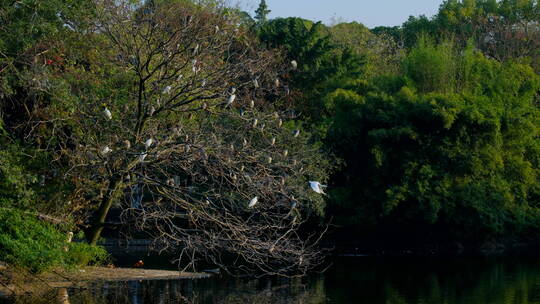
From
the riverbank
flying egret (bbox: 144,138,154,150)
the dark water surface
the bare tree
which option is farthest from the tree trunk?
flying egret (bbox: 144,138,154,150)

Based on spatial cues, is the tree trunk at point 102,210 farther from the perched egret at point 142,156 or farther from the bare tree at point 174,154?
the perched egret at point 142,156

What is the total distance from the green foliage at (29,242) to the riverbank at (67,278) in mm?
318

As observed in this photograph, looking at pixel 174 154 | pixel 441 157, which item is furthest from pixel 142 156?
pixel 441 157

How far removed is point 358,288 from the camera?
68.9 ft

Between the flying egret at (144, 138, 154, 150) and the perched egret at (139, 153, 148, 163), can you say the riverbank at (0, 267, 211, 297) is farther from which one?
the flying egret at (144, 138, 154, 150)

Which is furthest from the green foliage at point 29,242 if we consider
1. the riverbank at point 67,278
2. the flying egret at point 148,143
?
the flying egret at point 148,143

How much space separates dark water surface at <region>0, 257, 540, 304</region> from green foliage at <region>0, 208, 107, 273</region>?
2.49ft

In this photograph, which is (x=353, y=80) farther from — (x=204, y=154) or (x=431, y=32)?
(x=204, y=154)

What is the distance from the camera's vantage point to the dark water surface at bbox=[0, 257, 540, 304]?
1819 centimetres

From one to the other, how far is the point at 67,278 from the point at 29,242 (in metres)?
1.82

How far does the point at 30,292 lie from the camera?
17281 millimetres

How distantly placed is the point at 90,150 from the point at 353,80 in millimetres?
21049

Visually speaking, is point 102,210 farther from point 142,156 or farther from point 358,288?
point 358,288

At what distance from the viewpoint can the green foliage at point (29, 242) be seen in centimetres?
1655
